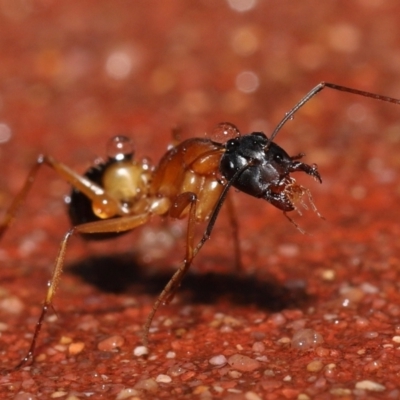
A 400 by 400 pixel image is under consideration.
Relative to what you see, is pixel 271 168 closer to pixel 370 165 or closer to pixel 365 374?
pixel 365 374

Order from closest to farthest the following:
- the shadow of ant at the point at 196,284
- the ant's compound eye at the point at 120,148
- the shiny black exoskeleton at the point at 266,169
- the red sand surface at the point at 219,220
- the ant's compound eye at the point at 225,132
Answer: the red sand surface at the point at 219,220 → the shiny black exoskeleton at the point at 266,169 → the ant's compound eye at the point at 225,132 → the shadow of ant at the point at 196,284 → the ant's compound eye at the point at 120,148

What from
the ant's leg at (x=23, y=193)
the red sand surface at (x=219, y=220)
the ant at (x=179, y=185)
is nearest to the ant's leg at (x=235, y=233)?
the red sand surface at (x=219, y=220)

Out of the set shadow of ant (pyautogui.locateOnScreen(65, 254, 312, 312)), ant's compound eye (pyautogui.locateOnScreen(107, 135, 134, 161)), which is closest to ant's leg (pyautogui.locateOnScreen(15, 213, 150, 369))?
ant's compound eye (pyautogui.locateOnScreen(107, 135, 134, 161))

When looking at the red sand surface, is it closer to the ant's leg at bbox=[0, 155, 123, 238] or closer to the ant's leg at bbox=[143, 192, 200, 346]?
the ant's leg at bbox=[143, 192, 200, 346]

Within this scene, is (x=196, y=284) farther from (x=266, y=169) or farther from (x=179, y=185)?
(x=266, y=169)

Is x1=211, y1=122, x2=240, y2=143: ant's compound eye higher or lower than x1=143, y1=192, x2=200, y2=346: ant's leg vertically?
higher

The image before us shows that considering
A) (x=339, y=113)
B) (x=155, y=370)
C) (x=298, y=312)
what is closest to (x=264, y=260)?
(x=298, y=312)

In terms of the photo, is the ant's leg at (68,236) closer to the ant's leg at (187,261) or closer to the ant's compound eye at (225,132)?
the ant's leg at (187,261)
